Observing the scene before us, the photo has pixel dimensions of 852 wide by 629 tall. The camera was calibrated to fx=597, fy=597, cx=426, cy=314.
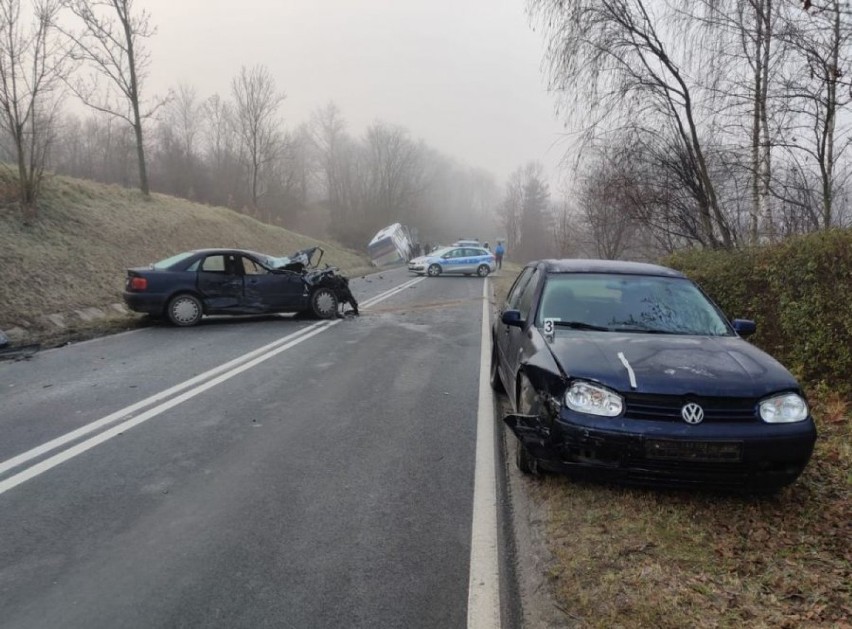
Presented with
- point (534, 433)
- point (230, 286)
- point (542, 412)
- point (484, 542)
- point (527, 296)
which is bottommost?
point (484, 542)

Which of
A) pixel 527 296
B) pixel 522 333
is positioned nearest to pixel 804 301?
pixel 527 296

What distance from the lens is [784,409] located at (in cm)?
370

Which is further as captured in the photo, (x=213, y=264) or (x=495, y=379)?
(x=213, y=264)

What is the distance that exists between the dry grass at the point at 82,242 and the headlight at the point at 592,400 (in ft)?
35.6

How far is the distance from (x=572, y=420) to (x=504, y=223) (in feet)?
288

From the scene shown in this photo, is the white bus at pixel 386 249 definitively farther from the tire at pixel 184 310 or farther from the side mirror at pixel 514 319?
the side mirror at pixel 514 319

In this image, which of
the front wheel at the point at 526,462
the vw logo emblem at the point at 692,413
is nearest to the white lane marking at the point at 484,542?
the front wheel at the point at 526,462

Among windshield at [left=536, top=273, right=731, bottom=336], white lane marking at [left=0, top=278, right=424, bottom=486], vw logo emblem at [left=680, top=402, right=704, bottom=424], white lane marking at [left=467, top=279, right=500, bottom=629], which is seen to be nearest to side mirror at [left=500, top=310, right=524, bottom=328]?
windshield at [left=536, top=273, right=731, bottom=336]

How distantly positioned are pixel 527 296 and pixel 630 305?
114 centimetres

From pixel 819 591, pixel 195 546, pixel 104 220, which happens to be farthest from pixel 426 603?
pixel 104 220

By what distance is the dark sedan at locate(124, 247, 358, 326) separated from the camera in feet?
38.4

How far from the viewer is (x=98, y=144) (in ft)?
194

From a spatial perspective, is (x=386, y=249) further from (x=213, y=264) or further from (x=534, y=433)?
(x=534, y=433)

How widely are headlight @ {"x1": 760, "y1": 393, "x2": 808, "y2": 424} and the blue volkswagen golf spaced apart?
93.9 feet
